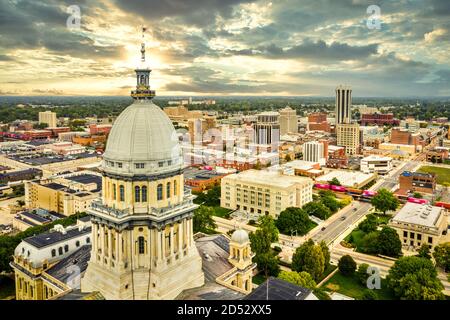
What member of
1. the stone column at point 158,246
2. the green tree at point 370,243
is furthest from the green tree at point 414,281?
the stone column at point 158,246

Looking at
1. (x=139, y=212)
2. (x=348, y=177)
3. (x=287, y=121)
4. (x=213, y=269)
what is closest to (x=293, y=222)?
(x=213, y=269)

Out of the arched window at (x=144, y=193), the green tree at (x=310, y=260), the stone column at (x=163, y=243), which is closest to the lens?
the stone column at (x=163, y=243)

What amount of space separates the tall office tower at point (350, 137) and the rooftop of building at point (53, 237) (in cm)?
10529

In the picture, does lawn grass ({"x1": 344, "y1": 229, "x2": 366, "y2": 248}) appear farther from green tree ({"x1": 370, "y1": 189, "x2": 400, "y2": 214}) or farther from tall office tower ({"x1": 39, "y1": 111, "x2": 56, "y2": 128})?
tall office tower ({"x1": 39, "y1": 111, "x2": 56, "y2": 128})

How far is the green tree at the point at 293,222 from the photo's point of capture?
180 feet

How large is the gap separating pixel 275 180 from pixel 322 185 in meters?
18.5

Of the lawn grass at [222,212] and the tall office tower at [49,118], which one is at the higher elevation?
the tall office tower at [49,118]

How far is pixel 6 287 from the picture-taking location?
3800 centimetres

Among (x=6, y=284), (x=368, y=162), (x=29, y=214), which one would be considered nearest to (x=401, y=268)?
(x=6, y=284)

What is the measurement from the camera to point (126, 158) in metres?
24.6

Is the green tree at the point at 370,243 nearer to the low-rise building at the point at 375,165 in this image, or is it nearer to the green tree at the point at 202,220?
the green tree at the point at 202,220

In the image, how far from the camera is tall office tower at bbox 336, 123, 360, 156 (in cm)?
12581

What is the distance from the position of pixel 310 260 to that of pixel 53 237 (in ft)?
83.4
